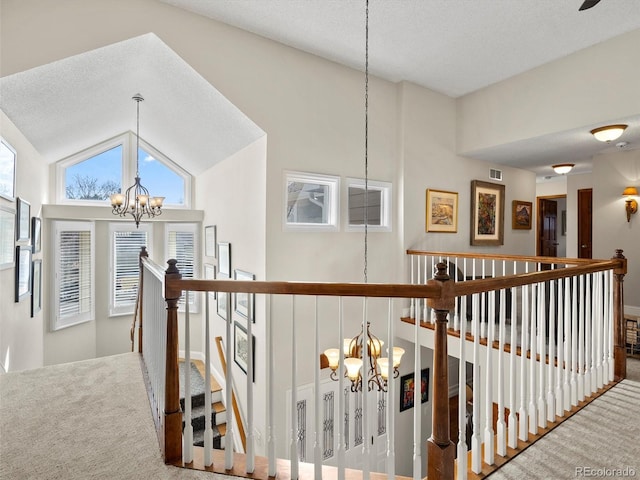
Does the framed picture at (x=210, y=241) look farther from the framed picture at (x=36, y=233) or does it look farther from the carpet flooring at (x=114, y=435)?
the carpet flooring at (x=114, y=435)

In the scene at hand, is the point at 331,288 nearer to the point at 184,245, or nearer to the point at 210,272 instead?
the point at 210,272

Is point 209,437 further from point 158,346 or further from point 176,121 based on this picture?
point 176,121

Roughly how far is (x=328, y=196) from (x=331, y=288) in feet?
10.0

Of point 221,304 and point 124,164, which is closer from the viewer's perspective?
point 221,304

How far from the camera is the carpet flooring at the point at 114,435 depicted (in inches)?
66.1

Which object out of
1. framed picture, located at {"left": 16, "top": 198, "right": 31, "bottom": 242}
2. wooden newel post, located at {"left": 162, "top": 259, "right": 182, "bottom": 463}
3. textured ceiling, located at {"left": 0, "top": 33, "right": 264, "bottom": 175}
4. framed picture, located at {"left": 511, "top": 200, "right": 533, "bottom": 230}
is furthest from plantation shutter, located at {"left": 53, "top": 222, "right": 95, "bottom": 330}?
framed picture, located at {"left": 511, "top": 200, "right": 533, "bottom": 230}

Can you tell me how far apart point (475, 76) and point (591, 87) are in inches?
51.3

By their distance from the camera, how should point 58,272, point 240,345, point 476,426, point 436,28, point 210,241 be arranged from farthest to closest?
point 210,241, point 58,272, point 240,345, point 436,28, point 476,426

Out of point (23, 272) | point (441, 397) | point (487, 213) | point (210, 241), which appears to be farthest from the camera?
point (210, 241)

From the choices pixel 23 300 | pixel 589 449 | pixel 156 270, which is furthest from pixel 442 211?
pixel 23 300

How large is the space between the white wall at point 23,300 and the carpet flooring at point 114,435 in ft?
2.44

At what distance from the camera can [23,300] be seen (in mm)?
3873

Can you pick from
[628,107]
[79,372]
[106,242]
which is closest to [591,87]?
[628,107]

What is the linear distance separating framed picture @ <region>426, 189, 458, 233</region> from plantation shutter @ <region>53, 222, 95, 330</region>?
550cm
